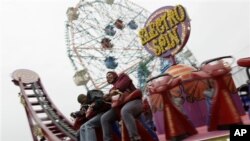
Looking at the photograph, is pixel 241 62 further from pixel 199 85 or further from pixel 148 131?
pixel 199 85

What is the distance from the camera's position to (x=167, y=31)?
8.15 m

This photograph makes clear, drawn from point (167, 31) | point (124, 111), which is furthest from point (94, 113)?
point (167, 31)

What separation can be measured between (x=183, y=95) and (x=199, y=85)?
290mm

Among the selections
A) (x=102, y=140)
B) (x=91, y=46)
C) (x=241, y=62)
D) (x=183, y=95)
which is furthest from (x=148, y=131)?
(x=91, y=46)

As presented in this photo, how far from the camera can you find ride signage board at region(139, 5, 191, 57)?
25.8 feet

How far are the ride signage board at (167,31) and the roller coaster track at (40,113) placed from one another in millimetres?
2592

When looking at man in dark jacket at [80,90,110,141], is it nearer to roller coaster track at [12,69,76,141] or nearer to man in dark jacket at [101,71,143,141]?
man in dark jacket at [101,71,143,141]

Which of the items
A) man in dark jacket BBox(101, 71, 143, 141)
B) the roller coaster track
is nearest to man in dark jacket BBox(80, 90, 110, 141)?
man in dark jacket BBox(101, 71, 143, 141)

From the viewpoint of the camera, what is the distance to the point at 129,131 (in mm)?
4125

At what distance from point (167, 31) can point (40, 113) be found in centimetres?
365

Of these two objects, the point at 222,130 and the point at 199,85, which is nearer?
the point at 222,130

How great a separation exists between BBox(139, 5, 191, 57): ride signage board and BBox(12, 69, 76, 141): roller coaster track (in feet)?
8.50

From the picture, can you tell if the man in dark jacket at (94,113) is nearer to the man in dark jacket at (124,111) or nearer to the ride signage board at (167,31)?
the man in dark jacket at (124,111)

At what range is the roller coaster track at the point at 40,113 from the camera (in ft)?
27.2
